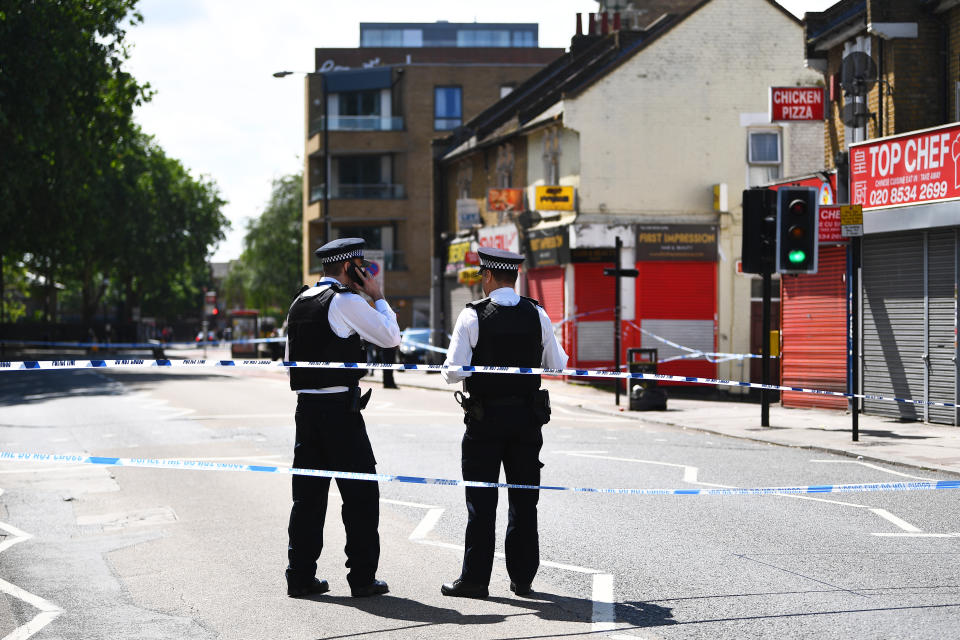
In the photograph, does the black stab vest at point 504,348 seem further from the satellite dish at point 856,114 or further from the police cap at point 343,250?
the satellite dish at point 856,114

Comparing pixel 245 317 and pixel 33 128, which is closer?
pixel 33 128

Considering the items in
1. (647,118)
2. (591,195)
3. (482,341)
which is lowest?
(482,341)

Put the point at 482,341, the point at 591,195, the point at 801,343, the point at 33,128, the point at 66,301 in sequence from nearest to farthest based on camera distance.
Answer: the point at 482,341, the point at 801,343, the point at 591,195, the point at 33,128, the point at 66,301

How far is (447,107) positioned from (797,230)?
45302 millimetres

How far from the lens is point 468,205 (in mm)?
41375

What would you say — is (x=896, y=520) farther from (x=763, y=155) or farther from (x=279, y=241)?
(x=279, y=241)

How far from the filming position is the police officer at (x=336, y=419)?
6.77m

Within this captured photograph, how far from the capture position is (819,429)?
17.5 m

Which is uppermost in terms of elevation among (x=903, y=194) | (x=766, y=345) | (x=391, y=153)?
(x=391, y=153)

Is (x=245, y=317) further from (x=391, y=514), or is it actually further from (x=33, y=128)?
(x=391, y=514)

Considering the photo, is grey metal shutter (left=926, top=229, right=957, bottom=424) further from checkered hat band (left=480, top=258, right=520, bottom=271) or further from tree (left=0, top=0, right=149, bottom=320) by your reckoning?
tree (left=0, top=0, right=149, bottom=320)

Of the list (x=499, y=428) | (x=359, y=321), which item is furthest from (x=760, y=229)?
(x=359, y=321)

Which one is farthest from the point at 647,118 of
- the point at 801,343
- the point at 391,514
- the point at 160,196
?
the point at 160,196

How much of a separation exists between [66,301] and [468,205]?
119 metres
